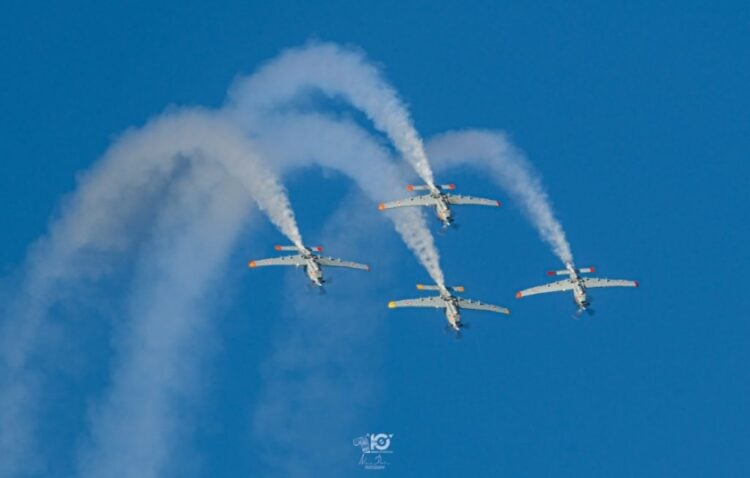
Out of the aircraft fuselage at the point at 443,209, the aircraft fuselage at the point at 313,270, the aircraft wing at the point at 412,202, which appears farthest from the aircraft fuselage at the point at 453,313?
the aircraft fuselage at the point at 313,270

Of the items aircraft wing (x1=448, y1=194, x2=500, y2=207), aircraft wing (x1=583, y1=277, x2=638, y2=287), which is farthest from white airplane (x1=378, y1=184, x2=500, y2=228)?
aircraft wing (x1=583, y1=277, x2=638, y2=287)

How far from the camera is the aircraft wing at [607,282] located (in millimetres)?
129375

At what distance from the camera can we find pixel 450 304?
123438 mm

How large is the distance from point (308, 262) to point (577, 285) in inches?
729

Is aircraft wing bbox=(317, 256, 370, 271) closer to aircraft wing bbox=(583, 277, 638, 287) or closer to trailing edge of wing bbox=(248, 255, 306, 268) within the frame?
trailing edge of wing bbox=(248, 255, 306, 268)

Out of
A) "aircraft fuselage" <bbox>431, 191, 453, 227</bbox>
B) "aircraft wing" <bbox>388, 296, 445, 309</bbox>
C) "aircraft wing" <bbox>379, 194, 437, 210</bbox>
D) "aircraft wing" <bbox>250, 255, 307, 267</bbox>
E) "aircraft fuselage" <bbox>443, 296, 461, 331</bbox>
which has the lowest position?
"aircraft fuselage" <bbox>443, 296, 461, 331</bbox>

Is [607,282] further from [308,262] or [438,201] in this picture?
[308,262]

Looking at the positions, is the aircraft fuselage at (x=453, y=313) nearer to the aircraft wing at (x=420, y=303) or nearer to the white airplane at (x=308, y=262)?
the aircraft wing at (x=420, y=303)

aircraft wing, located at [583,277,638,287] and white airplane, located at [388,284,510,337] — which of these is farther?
aircraft wing, located at [583,277,638,287]

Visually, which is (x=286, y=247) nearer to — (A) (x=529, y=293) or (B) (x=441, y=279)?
(B) (x=441, y=279)

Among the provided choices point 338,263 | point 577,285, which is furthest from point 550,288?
point 338,263

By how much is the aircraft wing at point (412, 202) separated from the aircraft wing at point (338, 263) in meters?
4.20

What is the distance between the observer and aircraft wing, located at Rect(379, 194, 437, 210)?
126975mm

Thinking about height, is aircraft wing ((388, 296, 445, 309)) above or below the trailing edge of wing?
below
